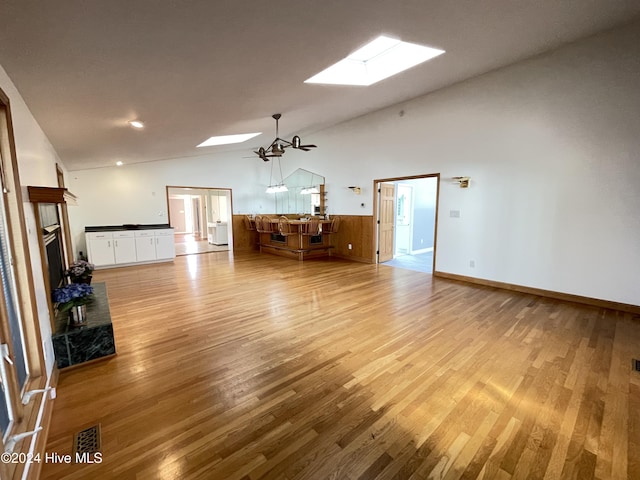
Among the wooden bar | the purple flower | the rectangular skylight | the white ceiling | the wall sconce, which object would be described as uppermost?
the rectangular skylight

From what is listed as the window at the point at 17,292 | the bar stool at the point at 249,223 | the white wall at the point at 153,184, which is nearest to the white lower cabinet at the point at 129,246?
the white wall at the point at 153,184

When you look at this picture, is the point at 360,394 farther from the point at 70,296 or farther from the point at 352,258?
the point at 352,258

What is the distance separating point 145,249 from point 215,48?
6.14 meters

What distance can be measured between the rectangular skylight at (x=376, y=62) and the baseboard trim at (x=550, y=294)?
3.70 metres

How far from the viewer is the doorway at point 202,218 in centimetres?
910

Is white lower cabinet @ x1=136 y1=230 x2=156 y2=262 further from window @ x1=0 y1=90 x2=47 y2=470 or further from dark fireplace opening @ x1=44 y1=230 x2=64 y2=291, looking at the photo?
window @ x1=0 y1=90 x2=47 y2=470

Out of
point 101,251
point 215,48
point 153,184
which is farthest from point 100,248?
point 215,48

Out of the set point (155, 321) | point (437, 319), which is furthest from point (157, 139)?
point (437, 319)

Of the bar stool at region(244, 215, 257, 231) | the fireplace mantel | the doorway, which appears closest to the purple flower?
the fireplace mantel

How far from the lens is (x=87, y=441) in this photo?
5.36 ft

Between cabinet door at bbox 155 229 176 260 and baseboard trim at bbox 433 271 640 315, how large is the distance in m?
6.47

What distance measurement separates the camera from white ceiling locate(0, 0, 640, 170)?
5.13 feet

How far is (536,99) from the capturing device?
410cm

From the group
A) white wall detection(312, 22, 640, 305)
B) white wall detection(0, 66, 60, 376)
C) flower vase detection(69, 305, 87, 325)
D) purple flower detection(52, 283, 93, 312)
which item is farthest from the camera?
white wall detection(312, 22, 640, 305)
